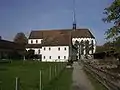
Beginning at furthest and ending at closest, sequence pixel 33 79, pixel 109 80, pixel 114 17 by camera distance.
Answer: pixel 33 79
pixel 109 80
pixel 114 17

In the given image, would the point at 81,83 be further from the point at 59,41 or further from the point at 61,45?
the point at 59,41

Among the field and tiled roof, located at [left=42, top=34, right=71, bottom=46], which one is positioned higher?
tiled roof, located at [left=42, top=34, right=71, bottom=46]

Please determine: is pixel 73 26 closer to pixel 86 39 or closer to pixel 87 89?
pixel 86 39

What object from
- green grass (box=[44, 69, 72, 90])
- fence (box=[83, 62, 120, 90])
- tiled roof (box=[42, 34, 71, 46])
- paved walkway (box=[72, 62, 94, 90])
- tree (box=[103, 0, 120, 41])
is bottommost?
paved walkway (box=[72, 62, 94, 90])

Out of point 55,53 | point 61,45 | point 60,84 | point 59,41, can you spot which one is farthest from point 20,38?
point 60,84

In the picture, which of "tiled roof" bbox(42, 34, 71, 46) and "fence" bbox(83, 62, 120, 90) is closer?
"fence" bbox(83, 62, 120, 90)

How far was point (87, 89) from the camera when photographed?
15.7m

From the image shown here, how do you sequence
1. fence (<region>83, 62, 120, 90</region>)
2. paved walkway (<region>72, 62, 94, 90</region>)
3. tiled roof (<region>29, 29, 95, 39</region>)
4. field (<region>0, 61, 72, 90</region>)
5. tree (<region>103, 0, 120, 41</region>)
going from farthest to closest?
tiled roof (<region>29, 29, 95, 39</region>), paved walkway (<region>72, 62, 94, 90</region>), field (<region>0, 61, 72, 90</region>), fence (<region>83, 62, 120, 90</region>), tree (<region>103, 0, 120, 41</region>)

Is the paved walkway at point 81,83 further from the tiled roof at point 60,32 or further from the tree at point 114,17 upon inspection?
the tiled roof at point 60,32

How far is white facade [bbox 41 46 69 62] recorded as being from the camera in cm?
10600

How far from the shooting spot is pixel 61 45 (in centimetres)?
10675

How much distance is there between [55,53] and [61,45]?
13.0 ft

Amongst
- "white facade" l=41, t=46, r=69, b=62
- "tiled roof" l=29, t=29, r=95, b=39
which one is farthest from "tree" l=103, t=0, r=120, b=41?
"tiled roof" l=29, t=29, r=95, b=39

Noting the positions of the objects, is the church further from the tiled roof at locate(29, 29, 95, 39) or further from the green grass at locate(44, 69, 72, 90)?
the green grass at locate(44, 69, 72, 90)
